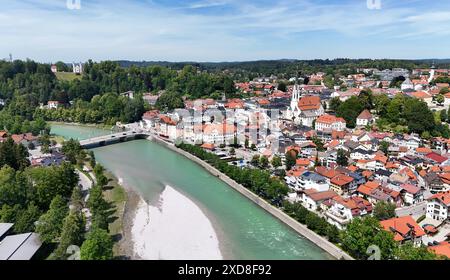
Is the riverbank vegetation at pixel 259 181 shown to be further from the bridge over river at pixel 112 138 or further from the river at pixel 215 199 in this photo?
the bridge over river at pixel 112 138

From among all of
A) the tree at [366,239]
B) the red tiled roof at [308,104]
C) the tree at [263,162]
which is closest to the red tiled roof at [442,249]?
the tree at [366,239]

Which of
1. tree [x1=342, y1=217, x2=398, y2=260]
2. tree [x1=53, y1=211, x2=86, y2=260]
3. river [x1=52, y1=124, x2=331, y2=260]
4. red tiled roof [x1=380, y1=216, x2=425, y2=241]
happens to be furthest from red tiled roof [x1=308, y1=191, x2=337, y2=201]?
tree [x1=53, y1=211, x2=86, y2=260]

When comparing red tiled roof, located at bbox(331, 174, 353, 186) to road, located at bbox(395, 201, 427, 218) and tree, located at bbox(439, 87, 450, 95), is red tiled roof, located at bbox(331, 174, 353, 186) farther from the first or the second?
tree, located at bbox(439, 87, 450, 95)

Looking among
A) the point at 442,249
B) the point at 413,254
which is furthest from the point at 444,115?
the point at 413,254

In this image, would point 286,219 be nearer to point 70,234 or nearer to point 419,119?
point 70,234

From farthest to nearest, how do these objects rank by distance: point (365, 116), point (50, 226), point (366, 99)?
point (366, 99)
point (365, 116)
point (50, 226)
